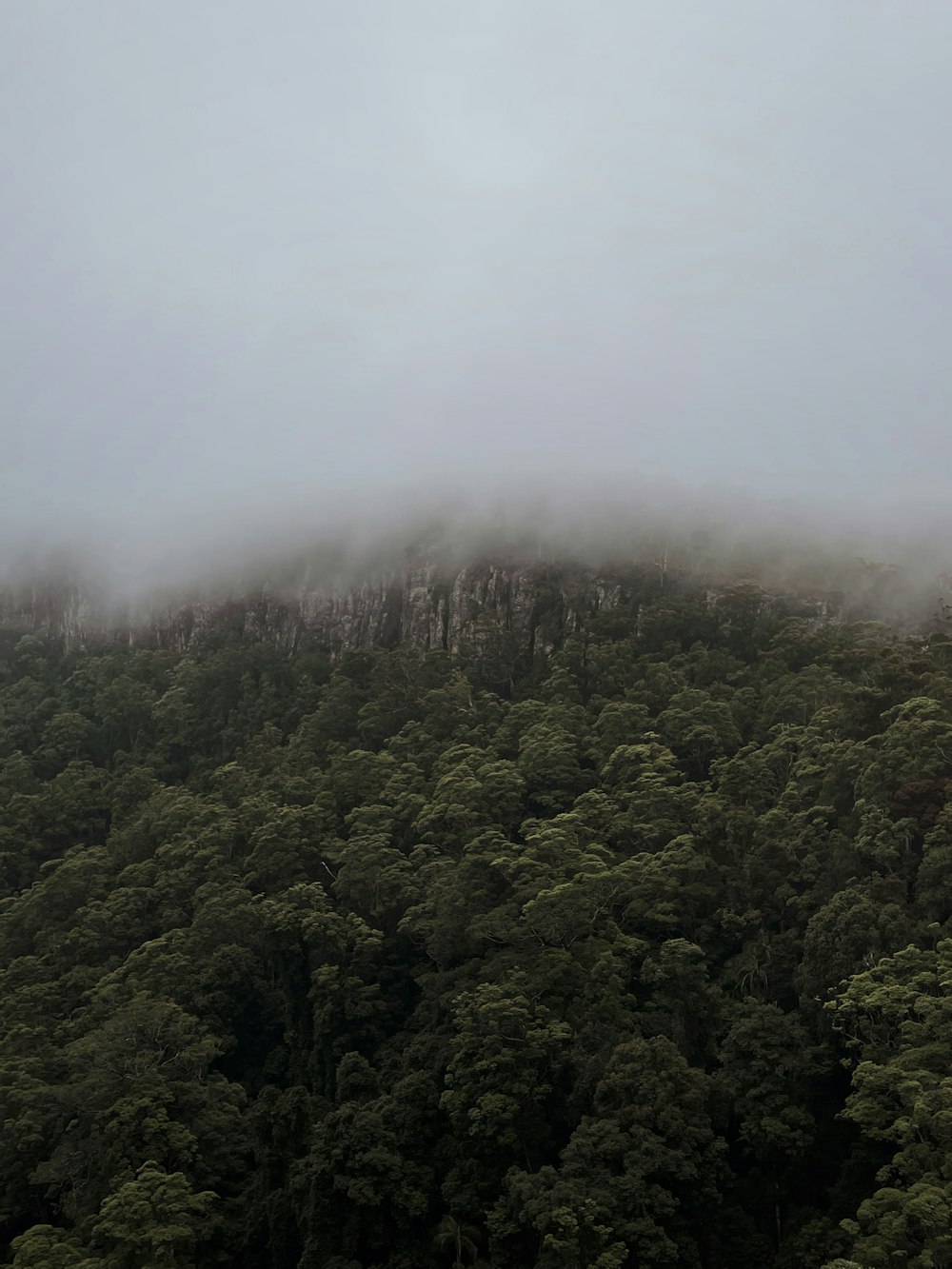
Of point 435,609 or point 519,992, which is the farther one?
point 435,609

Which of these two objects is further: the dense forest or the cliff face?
the cliff face

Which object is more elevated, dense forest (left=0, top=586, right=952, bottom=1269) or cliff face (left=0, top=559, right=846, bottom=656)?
cliff face (left=0, top=559, right=846, bottom=656)

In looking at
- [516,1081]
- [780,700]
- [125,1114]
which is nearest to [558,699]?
[780,700]

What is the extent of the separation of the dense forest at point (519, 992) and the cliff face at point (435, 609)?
9920 mm

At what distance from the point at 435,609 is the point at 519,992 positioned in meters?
38.1

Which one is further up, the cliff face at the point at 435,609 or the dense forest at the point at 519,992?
the cliff face at the point at 435,609

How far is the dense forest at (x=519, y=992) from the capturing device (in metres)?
23.6

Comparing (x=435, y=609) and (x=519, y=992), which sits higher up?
(x=435, y=609)

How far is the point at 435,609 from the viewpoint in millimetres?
64125

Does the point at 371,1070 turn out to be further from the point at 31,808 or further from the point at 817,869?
the point at 31,808

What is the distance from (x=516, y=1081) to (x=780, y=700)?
2316 centimetres

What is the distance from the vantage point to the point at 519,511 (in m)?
72.8

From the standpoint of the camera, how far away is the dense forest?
23.6 m

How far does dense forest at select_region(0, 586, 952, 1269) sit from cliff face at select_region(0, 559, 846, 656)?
9920 millimetres
